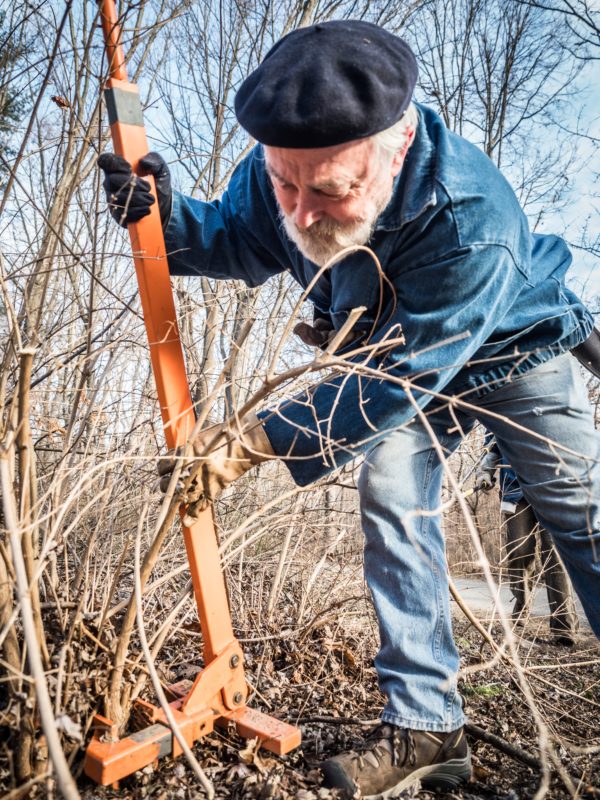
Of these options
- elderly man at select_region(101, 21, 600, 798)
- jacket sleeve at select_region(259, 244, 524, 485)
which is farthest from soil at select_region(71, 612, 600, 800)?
jacket sleeve at select_region(259, 244, 524, 485)

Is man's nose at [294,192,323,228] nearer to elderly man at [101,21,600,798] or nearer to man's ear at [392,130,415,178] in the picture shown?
elderly man at [101,21,600,798]

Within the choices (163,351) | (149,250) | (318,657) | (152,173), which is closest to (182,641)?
(318,657)

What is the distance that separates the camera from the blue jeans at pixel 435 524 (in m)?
1.86

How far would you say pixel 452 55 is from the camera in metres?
7.62

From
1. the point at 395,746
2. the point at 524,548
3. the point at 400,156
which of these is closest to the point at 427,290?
the point at 400,156

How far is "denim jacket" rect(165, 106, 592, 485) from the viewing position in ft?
5.89

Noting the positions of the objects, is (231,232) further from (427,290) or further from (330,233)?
(427,290)

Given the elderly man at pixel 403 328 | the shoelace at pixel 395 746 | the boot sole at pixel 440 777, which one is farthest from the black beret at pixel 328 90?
the boot sole at pixel 440 777

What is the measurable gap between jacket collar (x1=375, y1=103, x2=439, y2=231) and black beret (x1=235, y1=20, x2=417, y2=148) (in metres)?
0.21

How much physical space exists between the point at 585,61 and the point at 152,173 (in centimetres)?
834

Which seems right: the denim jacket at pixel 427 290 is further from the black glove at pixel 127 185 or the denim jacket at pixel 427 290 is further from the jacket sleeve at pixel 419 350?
the black glove at pixel 127 185

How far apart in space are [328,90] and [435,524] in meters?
1.42

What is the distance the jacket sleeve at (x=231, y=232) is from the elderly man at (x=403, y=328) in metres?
0.02

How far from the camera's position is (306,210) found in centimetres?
187
